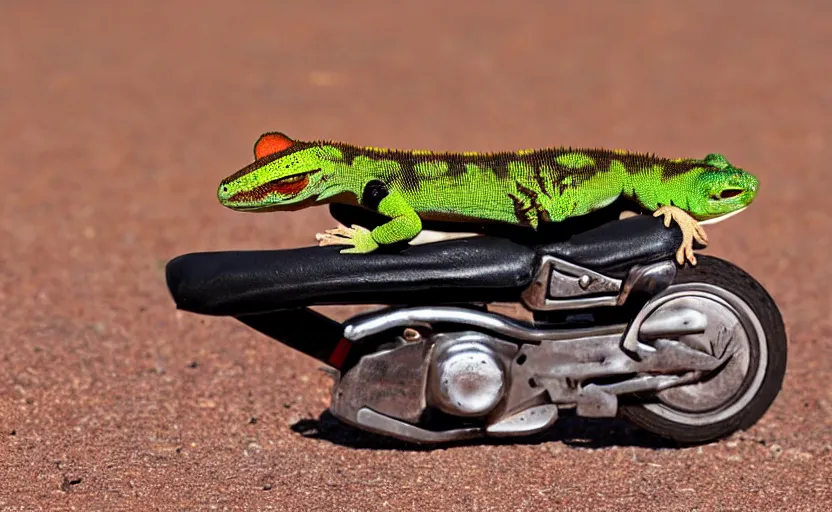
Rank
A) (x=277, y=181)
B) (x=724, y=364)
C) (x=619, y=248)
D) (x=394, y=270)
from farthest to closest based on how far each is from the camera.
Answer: (x=724, y=364) < (x=619, y=248) < (x=394, y=270) < (x=277, y=181)

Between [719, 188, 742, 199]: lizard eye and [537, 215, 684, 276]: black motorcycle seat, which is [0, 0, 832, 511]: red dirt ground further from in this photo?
[719, 188, 742, 199]: lizard eye

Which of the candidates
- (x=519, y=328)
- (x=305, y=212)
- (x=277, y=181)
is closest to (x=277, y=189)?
(x=277, y=181)

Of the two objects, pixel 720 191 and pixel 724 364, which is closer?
pixel 720 191

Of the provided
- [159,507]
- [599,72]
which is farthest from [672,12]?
[159,507]

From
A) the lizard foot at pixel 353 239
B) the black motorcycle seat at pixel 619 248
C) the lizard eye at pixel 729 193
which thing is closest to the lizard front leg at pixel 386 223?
the lizard foot at pixel 353 239

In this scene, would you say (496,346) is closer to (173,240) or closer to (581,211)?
(581,211)

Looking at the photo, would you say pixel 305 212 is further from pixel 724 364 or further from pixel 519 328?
pixel 724 364

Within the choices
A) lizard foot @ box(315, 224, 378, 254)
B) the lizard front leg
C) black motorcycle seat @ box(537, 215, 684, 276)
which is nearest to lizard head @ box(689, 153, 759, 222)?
black motorcycle seat @ box(537, 215, 684, 276)

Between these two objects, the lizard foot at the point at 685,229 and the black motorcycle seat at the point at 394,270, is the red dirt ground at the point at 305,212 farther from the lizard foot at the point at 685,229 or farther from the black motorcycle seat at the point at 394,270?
the lizard foot at the point at 685,229
